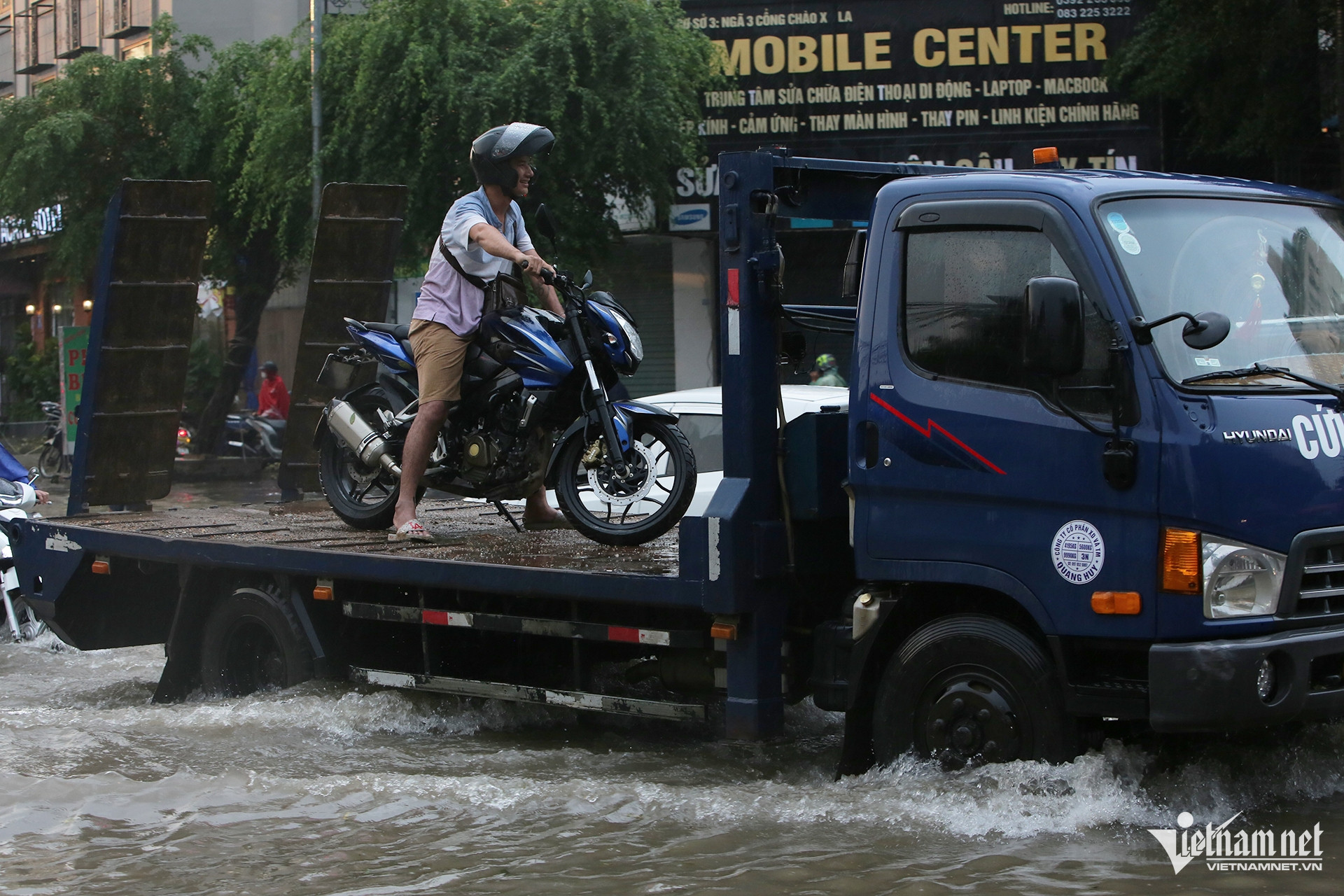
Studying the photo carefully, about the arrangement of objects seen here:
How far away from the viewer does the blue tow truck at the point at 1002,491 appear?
14.2 ft

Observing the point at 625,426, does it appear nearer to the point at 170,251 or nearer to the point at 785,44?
the point at 170,251

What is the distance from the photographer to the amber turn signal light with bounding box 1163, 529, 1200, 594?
428cm

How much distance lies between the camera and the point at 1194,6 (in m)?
15.8

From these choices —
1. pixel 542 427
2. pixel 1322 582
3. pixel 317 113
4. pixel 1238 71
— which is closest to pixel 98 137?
pixel 317 113

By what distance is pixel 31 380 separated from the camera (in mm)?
29609

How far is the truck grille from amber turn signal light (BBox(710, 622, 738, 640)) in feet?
5.82

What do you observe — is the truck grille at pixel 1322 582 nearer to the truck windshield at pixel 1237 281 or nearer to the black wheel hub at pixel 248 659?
the truck windshield at pixel 1237 281

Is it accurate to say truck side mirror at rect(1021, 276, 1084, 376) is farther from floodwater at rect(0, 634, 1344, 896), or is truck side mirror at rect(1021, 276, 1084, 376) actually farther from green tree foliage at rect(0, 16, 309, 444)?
green tree foliage at rect(0, 16, 309, 444)

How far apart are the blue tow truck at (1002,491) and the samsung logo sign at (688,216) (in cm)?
1385

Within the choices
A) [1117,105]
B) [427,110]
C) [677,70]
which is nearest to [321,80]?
[427,110]

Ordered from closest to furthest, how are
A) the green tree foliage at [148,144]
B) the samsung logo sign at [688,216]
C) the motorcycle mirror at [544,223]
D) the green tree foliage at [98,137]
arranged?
the motorcycle mirror at [544,223]
the samsung logo sign at [688,216]
the green tree foliage at [148,144]
the green tree foliage at [98,137]

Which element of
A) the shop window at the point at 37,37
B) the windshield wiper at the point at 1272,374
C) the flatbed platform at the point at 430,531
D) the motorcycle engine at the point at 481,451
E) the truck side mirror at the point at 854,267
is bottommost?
the flatbed platform at the point at 430,531

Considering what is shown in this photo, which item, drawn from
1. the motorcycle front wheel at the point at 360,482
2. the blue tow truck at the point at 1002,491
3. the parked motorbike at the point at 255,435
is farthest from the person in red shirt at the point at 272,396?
the blue tow truck at the point at 1002,491

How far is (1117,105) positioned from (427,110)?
835 cm
